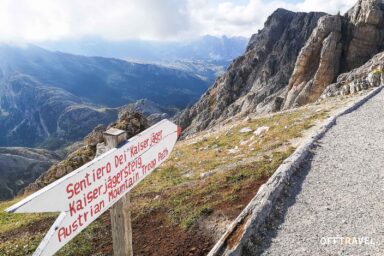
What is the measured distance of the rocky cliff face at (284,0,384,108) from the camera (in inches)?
3374

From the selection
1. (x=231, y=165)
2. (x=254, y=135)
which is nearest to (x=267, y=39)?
(x=254, y=135)

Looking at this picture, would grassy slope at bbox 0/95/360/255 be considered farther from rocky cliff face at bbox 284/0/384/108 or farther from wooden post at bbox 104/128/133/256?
rocky cliff face at bbox 284/0/384/108

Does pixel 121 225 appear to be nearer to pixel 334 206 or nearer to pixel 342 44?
pixel 334 206

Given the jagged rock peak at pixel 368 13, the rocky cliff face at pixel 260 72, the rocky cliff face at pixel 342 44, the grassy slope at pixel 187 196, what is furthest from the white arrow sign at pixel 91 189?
the rocky cliff face at pixel 260 72

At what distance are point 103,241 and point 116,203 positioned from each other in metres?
8.44

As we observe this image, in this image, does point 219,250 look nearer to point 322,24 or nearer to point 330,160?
point 330,160

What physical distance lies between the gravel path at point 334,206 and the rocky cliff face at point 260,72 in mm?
113550

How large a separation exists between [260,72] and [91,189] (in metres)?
160

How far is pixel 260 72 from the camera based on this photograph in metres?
162

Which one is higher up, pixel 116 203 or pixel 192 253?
pixel 116 203

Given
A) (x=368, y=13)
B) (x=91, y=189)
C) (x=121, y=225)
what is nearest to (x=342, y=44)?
(x=368, y=13)

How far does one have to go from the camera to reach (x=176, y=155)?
37094mm

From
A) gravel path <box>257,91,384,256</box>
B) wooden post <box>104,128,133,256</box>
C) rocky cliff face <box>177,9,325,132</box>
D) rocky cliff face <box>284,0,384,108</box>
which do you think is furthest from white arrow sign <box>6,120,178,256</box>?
rocky cliff face <box>177,9,325,132</box>

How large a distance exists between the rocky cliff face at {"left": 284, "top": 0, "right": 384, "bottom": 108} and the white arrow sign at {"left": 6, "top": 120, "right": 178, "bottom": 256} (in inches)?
3091
